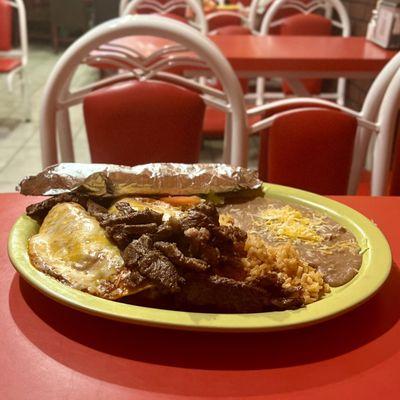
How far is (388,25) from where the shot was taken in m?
2.78

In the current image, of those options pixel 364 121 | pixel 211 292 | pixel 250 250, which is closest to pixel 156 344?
pixel 211 292

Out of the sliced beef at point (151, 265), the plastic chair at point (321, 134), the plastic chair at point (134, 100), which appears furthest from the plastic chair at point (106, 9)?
the sliced beef at point (151, 265)

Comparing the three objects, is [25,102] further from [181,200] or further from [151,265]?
[151,265]

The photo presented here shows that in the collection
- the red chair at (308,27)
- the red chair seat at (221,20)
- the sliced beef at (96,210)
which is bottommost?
the red chair seat at (221,20)

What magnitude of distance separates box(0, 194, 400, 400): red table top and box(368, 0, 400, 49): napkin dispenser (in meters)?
2.23

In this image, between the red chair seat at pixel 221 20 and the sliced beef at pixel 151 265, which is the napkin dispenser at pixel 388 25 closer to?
the red chair seat at pixel 221 20

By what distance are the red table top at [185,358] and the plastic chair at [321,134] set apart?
75cm

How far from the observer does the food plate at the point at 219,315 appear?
702 millimetres

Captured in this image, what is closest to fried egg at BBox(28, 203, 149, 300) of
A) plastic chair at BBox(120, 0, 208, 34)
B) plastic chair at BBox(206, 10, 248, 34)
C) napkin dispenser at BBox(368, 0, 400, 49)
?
napkin dispenser at BBox(368, 0, 400, 49)

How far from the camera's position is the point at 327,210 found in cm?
105

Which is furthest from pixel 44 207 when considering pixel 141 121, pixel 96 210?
pixel 141 121

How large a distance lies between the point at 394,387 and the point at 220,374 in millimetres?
191

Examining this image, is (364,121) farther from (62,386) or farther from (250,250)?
(62,386)

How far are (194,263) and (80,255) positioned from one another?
Answer: 17cm
